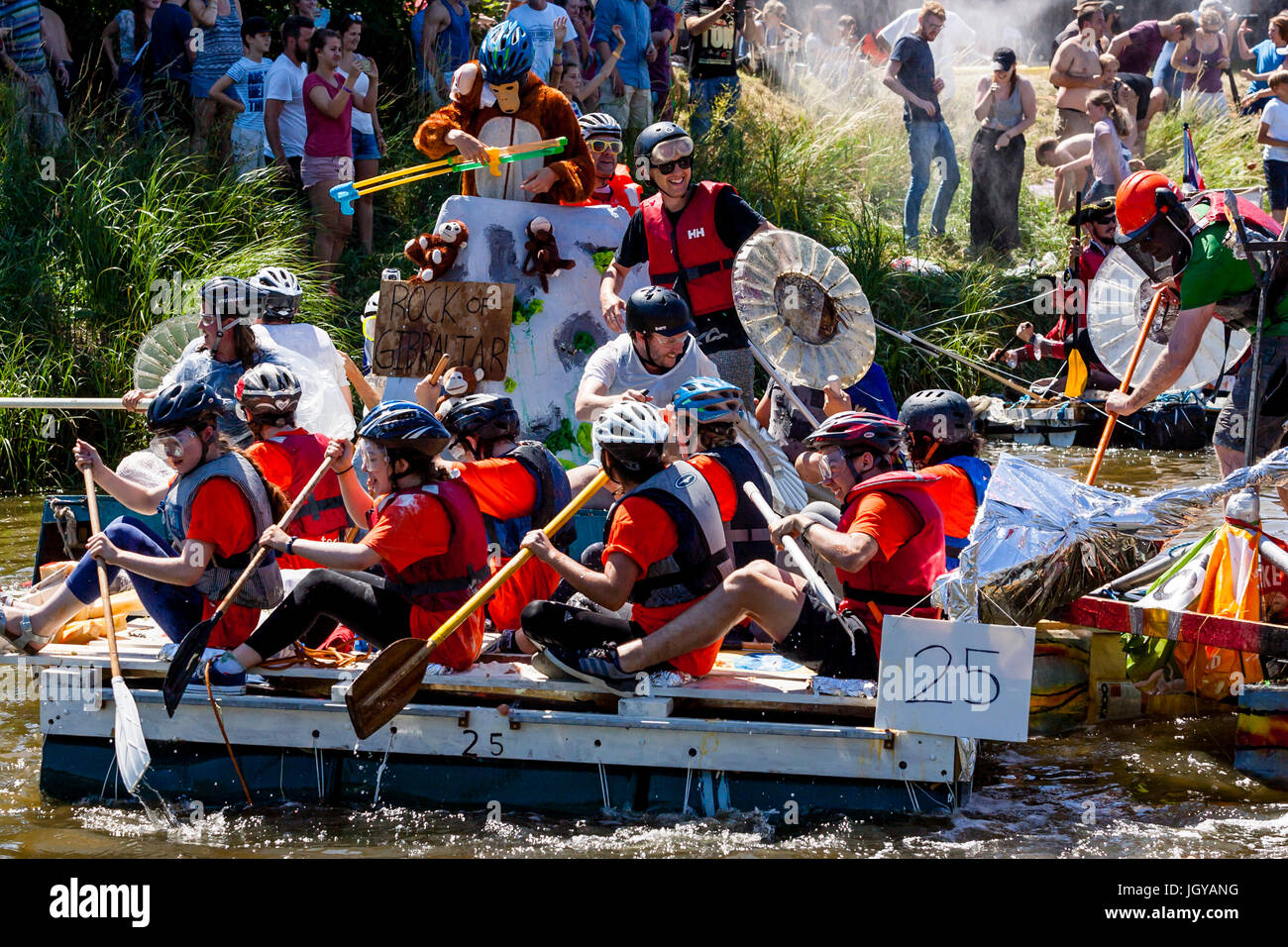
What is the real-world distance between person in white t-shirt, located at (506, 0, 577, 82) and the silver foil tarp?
24.7 feet

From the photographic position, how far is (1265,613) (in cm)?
635

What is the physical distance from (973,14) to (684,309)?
52.1ft

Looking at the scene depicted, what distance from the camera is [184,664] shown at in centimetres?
589

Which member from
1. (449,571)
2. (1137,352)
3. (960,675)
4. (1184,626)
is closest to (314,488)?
(449,571)

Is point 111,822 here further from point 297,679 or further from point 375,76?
point 375,76

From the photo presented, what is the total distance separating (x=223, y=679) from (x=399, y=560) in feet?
2.73

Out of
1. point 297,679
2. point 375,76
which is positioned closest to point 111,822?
point 297,679

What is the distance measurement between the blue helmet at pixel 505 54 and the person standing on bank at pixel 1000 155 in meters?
7.25

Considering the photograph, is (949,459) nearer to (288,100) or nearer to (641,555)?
(641,555)

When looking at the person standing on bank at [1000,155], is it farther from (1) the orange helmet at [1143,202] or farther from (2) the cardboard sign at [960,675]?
(2) the cardboard sign at [960,675]

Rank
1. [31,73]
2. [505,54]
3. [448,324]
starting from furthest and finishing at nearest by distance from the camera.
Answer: [31,73], [448,324], [505,54]

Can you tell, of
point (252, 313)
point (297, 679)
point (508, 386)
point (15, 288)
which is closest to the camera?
point (297, 679)

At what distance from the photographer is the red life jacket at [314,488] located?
684cm

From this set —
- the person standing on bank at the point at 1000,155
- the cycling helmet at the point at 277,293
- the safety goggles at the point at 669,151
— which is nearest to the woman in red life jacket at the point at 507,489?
the cycling helmet at the point at 277,293
